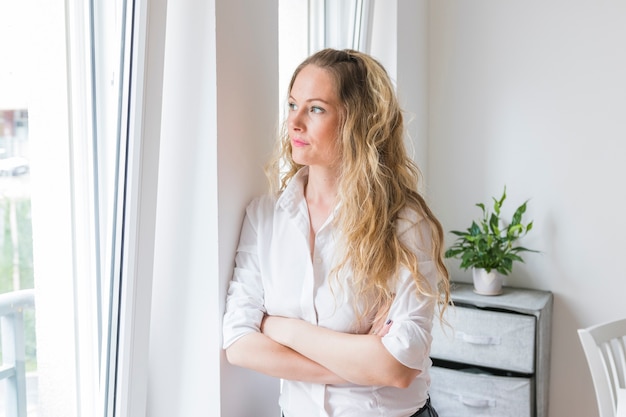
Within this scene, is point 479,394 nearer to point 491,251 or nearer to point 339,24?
point 491,251

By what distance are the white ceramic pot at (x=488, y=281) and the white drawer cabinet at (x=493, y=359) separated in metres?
0.04

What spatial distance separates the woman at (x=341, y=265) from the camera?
A: 142 cm

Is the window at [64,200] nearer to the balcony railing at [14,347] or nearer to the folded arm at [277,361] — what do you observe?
the balcony railing at [14,347]

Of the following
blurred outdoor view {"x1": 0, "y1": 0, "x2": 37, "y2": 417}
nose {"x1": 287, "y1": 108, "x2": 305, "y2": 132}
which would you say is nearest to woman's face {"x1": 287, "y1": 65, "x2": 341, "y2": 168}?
nose {"x1": 287, "y1": 108, "x2": 305, "y2": 132}

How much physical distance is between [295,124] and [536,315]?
1.65m

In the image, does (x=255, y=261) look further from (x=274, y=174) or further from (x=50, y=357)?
(x=50, y=357)

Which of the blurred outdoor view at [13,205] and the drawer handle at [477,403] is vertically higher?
the blurred outdoor view at [13,205]

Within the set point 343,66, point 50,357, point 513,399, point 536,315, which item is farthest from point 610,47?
point 50,357

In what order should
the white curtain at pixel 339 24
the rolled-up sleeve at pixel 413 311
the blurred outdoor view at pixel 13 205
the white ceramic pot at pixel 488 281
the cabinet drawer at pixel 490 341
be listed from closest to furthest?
the blurred outdoor view at pixel 13 205 < the rolled-up sleeve at pixel 413 311 < the white curtain at pixel 339 24 < the cabinet drawer at pixel 490 341 < the white ceramic pot at pixel 488 281

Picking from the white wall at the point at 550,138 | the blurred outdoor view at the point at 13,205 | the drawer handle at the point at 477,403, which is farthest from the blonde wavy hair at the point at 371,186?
the white wall at the point at 550,138

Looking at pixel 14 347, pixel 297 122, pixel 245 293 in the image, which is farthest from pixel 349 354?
pixel 14 347

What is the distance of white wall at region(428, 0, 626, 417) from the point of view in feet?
9.50

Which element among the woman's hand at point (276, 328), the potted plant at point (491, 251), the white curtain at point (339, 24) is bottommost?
the potted plant at point (491, 251)

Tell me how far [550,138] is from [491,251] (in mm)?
580
